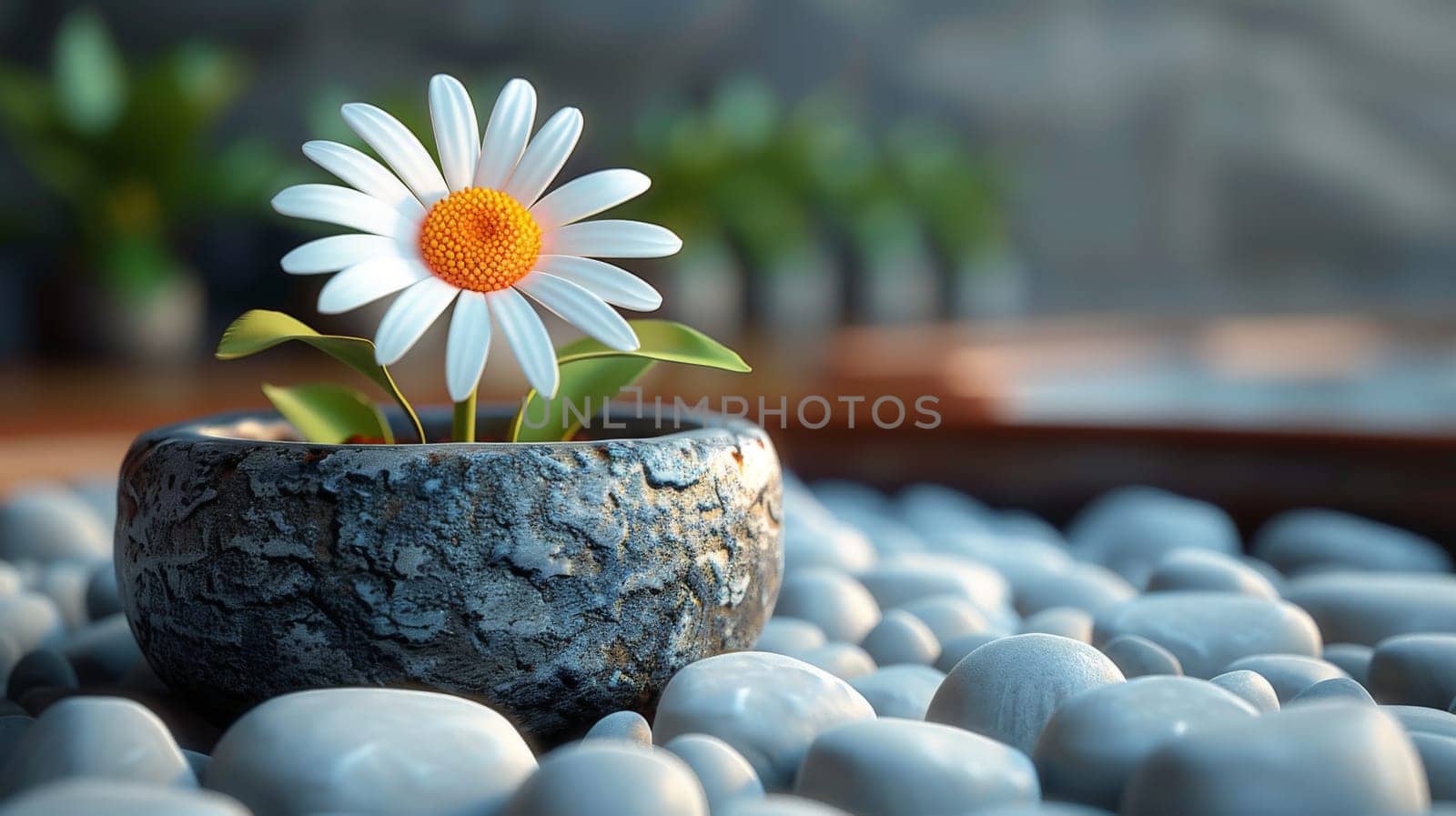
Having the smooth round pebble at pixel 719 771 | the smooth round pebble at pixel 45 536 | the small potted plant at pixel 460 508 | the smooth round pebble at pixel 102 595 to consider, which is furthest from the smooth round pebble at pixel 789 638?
the smooth round pebble at pixel 45 536

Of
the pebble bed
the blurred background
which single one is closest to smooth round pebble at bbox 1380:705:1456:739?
the pebble bed

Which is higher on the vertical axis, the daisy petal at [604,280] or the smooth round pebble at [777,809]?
the daisy petal at [604,280]

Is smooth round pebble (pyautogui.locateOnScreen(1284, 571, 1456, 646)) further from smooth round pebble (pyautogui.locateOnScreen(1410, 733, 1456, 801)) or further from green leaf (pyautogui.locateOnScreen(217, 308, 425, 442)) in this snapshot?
green leaf (pyautogui.locateOnScreen(217, 308, 425, 442))

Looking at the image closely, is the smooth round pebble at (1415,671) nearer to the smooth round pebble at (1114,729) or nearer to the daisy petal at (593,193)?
the smooth round pebble at (1114,729)

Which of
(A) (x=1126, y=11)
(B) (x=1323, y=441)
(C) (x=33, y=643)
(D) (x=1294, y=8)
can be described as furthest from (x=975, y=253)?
(C) (x=33, y=643)

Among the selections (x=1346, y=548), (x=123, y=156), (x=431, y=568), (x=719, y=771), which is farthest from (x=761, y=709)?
(x=123, y=156)

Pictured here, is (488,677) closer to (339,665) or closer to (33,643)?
(339,665)
